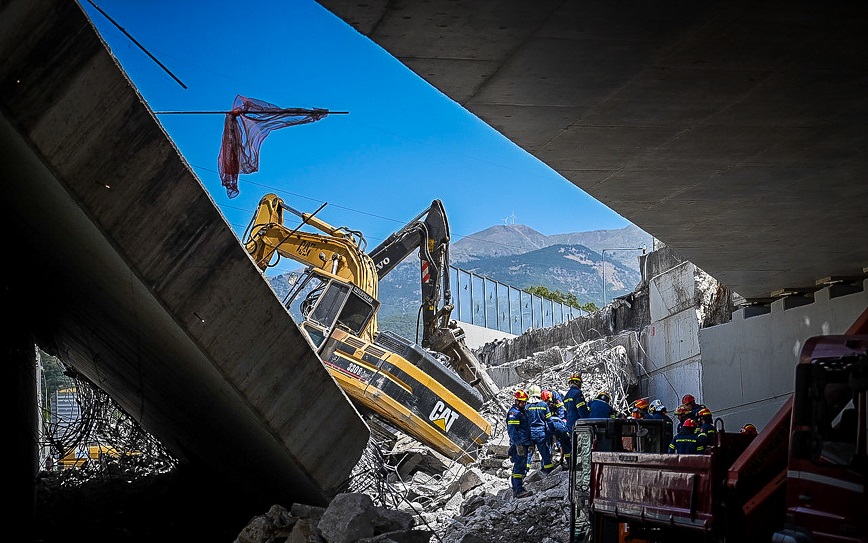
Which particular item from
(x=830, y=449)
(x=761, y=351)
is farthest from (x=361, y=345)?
(x=830, y=449)

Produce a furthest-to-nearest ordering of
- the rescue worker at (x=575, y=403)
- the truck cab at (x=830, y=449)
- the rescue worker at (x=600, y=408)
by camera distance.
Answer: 1. the rescue worker at (x=575, y=403)
2. the rescue worker at (x=600, y=408)
3. the truck cab at (x=830, y=449)

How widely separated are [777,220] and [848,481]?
6410 mm

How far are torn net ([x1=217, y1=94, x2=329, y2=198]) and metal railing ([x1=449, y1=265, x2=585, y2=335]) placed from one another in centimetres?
3388

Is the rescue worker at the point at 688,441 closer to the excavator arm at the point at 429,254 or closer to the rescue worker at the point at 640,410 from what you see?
the rescue worker at the point at 640,410

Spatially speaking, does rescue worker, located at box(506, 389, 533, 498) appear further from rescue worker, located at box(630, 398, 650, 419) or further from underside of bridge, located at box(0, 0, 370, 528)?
underside of bridge, located at box(0, 0, 370, 528)

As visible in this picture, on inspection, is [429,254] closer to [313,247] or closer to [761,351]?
[313,247]

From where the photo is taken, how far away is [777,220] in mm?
11172

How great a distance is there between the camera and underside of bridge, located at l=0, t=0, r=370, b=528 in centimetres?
730

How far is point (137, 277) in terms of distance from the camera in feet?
28.6

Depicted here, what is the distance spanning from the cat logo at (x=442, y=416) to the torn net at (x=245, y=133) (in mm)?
6013

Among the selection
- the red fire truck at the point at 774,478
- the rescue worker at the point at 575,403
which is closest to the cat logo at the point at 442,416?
the rescue worker at the point at 575,403

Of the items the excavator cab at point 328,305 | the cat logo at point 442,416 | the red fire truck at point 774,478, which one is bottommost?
the red fire truck at point 774,478

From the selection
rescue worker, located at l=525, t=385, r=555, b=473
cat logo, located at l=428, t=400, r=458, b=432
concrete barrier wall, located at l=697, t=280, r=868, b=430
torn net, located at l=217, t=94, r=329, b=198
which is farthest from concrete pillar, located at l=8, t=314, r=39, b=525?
concrete barrier wall, located at l=697, t=280, r=868, b=430

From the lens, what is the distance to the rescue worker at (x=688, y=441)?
1081 cm
